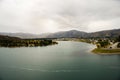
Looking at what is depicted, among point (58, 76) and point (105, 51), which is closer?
point (58, 76)

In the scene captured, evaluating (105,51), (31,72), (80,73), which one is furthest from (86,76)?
(105,51)

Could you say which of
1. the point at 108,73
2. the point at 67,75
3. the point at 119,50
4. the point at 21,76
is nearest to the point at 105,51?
the point at 119,50

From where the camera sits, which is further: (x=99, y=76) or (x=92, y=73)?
(x=92, y=73)

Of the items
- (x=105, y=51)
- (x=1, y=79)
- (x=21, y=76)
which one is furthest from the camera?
(x=105, y=51)

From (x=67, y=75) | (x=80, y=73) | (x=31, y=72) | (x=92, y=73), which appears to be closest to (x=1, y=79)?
(x=31, y=72)

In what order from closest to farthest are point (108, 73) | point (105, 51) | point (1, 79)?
point (1, 79)
point (108, 73)
point (105, 51)

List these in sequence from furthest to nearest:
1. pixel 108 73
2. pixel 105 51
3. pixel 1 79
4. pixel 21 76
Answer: pixel 105 51, pixel 108 73, pixel 21 76, pixel 1 79

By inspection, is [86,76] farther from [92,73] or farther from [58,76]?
[58,76]

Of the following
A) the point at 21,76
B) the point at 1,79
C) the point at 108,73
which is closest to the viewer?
the point at 1,79

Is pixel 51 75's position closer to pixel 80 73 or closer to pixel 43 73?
pixel 43 73
